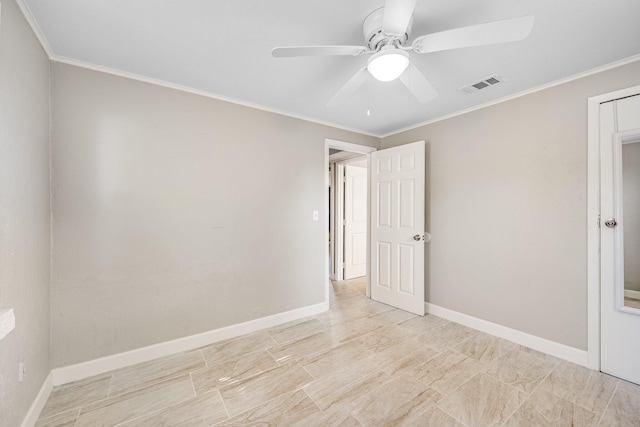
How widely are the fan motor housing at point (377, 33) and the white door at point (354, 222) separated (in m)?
3.19

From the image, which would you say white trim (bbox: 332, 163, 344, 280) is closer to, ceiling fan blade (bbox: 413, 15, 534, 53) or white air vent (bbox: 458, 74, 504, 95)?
white air vent (bbox: 458, 74, 504, 95)

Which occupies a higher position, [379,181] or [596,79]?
[596,79]

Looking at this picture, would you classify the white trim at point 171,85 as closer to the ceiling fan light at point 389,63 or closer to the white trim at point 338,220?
the white trim at point 338,220

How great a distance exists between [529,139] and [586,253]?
1069 millimetres

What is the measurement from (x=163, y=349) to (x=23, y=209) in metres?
1.47

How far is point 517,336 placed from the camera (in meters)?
2.46

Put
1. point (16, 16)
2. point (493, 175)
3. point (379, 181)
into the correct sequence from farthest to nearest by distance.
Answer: point (379, 181) < point (493, 175) < point (16, 16)

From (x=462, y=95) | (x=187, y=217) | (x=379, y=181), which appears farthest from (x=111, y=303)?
(x=462, y=95)

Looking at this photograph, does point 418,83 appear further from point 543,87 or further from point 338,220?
point 338,220

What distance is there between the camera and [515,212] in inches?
98.0

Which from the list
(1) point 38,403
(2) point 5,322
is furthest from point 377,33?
(1) point 38,403

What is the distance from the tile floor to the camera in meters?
1.61

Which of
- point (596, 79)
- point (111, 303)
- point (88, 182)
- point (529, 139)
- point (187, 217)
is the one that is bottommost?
point (111, 303)

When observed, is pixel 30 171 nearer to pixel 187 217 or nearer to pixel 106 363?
pixel 187 217
